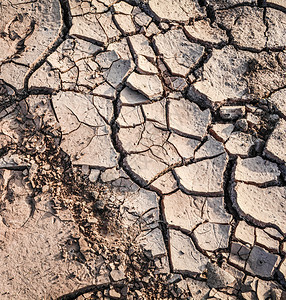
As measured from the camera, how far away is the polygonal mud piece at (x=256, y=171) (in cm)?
274

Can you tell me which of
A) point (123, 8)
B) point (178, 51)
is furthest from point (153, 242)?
point (123, 8)

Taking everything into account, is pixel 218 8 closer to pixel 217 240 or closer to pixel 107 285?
pixel 217 240

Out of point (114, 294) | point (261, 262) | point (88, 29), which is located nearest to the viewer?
point (114, 294)

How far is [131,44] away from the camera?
321 centimetres

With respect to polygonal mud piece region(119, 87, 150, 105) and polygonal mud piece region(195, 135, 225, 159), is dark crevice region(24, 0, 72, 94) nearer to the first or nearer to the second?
polygonal mud piece region(119, 87, 150, 105)

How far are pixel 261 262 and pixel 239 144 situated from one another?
2.96ft

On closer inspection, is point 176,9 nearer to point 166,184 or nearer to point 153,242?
point 166,184

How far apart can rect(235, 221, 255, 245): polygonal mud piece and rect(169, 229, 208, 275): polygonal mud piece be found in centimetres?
29

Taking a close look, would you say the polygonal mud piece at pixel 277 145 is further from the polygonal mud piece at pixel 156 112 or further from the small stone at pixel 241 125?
the polygonal mud piece at pixel 156 112

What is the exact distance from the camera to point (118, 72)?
3.09 meters

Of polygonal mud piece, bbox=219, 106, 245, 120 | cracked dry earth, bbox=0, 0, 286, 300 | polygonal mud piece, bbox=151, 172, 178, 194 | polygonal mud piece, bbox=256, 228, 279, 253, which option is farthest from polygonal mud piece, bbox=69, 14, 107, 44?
polygonal mud piece, bbox=256, 228, 279, 253

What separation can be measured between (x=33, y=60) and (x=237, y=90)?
1.75 meters

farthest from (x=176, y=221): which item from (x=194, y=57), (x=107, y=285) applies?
(x=194, y=57)

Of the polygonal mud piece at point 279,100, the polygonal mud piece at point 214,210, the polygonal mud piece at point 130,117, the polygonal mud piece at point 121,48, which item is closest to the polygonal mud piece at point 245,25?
the polygonal mud piece at point 279,100
